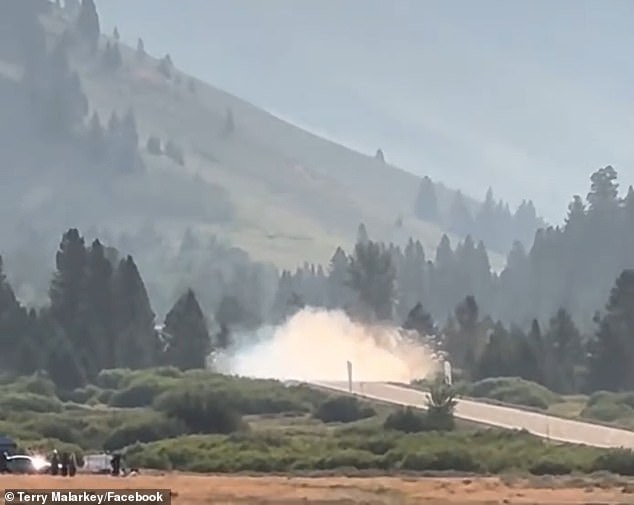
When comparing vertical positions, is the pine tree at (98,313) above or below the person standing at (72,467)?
above

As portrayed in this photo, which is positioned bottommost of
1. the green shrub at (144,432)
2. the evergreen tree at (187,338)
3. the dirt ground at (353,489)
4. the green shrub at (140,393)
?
the dirt ground at (353,489)

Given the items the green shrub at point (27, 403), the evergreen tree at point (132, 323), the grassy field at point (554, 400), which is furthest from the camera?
the evergreen tree at point (132, 323)

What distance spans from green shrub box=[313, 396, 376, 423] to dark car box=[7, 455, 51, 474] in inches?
1229

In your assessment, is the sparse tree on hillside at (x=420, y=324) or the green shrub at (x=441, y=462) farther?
the sparse tree on hillside at (x=420, y=324)

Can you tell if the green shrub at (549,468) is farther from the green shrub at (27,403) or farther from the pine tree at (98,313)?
the pine tree at (98,313)

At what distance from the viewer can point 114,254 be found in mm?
169750

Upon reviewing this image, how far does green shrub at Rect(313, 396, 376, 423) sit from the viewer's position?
249 ft

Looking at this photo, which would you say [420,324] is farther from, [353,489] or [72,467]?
[353,489]

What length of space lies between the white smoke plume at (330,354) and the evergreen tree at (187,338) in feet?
26.6

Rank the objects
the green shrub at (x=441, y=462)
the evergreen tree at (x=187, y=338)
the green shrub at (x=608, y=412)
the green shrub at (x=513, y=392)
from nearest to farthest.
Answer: the green shrub at (x=441, y=462) < the green shrub at (x=608, y=412) < the green shrub at (x=513, y=392) < the evergreen tree at (x=187, y=338)

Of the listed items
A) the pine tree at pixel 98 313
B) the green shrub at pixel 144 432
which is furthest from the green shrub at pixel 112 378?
the green shrub at pixel 144 432

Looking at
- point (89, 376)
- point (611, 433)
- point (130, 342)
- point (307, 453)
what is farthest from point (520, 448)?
point (130, 342)

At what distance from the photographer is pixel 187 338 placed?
116 meters

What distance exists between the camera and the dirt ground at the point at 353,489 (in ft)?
118
